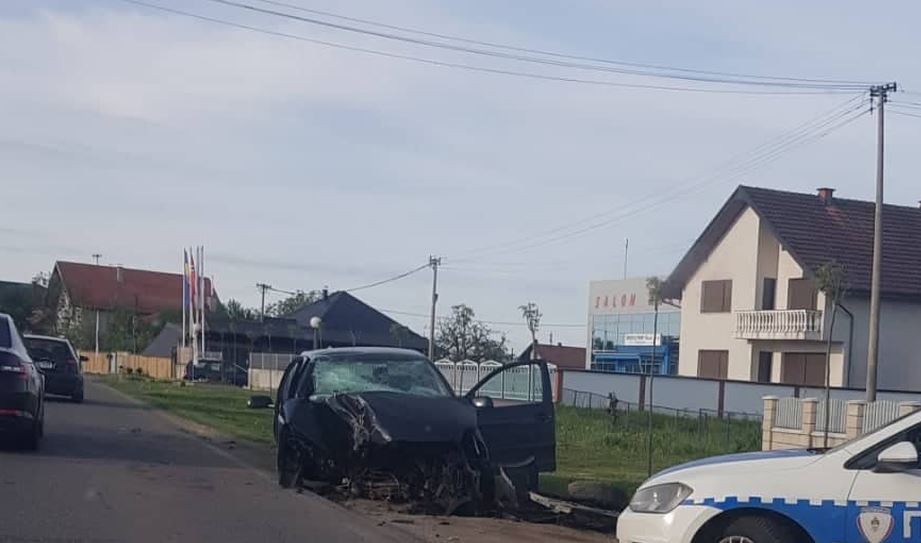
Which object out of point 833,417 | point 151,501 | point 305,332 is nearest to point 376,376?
point 151,501

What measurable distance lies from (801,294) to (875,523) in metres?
39.7

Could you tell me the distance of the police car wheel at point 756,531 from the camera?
8.38 meters

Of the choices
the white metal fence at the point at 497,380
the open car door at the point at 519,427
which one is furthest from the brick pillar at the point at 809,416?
the open car door at the point at 519,427

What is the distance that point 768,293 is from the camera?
1898 inches

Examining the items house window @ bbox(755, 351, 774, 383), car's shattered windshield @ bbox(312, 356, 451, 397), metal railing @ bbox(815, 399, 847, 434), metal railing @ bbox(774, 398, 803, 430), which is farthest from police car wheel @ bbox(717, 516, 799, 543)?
house window @ bbox(755, 351, 774, 383)

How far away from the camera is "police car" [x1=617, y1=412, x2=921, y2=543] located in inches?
320

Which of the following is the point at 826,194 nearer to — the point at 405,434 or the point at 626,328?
the point at 626,328

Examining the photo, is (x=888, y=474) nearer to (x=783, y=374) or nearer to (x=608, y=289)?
(x=783, y=374)

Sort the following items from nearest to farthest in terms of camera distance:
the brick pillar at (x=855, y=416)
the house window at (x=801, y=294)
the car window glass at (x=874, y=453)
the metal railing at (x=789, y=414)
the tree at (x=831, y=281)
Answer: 1. the car window glass at (x=874, y=453)
2. the brick pillar at (x=855, y=416)
3. the metal railing at (x=789, y=414)
4. the tree at (x=831, y=281)
5. the house window at (x=801, y=294)

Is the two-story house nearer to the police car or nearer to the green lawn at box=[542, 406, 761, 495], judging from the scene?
the green lawn at box=[542, 406, 761, 495]

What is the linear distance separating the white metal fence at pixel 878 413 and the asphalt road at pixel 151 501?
1474cm

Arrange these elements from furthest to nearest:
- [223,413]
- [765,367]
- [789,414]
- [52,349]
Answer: [765,367] → [223,413] → [52,349] → [789,414]

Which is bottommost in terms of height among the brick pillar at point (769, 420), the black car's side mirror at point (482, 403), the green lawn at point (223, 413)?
the green lawn at point (223, 413)

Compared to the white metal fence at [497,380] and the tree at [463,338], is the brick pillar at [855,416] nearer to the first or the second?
the white metal fence at [497,380]
